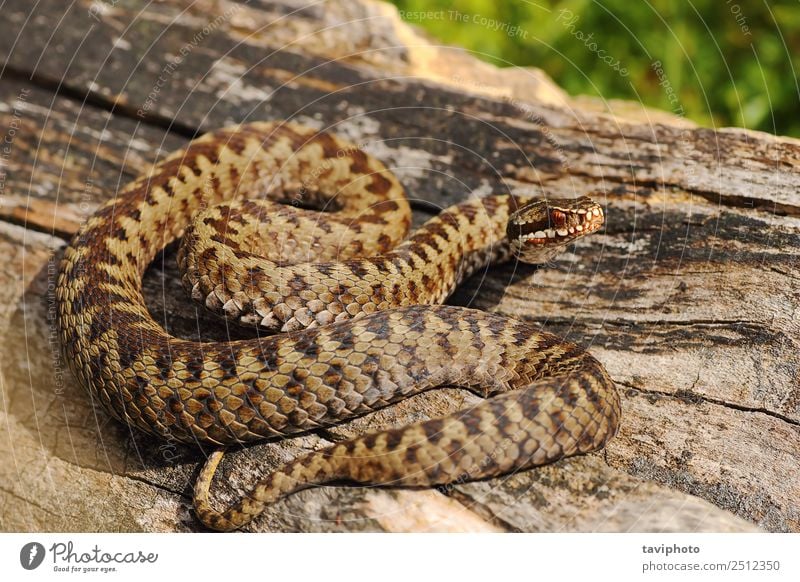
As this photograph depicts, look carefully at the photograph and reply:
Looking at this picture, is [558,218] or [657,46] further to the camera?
[657,46]

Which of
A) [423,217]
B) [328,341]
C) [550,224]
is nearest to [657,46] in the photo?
[423,217]

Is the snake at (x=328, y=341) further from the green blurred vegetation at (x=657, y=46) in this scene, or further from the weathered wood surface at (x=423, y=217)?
the green blurred vegetation at (x=657, y=46)

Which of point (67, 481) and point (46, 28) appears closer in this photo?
point (67, 481)

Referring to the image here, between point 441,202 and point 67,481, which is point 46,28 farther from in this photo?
point 67,481

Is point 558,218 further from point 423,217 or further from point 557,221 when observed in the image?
point 423,217

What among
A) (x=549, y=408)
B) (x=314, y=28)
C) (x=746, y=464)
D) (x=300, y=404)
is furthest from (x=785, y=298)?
(x=314, y=28)

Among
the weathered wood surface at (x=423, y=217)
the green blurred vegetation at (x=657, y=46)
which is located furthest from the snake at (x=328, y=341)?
the green blurred vegetation at (x=657, y=46)

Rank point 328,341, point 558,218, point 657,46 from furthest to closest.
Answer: point 657,46 → point 558,218 → point 328,341
